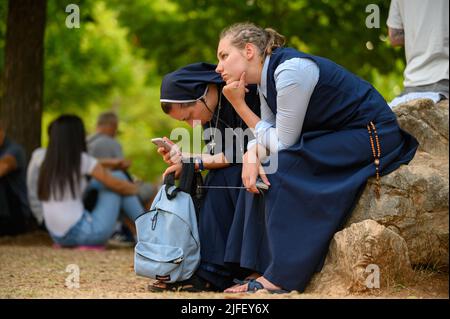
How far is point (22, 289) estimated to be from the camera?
196 inches

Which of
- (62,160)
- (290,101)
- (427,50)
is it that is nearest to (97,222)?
(62,160)

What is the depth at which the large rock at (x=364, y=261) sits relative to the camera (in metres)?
4.27

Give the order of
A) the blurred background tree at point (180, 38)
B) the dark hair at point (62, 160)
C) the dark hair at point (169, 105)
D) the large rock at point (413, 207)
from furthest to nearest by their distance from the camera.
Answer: the blurred background tree at point (180, 38), the dark hair at point (62, 160), the dark hair at point (169, 105), the large rock at point (413, 207)

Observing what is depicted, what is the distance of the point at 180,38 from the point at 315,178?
8549 millimetres

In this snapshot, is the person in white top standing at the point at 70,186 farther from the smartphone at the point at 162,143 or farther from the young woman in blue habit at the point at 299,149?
the young woman in blue habit at the point at 299,149

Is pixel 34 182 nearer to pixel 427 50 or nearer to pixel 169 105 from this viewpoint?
pixel 169 105

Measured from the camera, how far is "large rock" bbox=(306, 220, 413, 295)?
14.0 ft

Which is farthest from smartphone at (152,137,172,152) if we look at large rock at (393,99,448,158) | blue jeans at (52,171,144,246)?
blue jeans at (52,171,144,246)

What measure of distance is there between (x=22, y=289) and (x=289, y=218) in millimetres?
1829

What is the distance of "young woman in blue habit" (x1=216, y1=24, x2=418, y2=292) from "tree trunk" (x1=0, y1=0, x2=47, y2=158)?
5.15 m

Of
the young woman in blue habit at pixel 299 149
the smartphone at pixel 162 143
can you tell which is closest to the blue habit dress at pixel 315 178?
the young woman in blue habit at pixel 299 149

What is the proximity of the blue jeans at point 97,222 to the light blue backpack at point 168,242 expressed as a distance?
364cm

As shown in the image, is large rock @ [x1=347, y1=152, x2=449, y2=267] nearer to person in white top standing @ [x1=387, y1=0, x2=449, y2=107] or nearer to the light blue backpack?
the light blue backpack

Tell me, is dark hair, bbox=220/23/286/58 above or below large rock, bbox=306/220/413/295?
above
